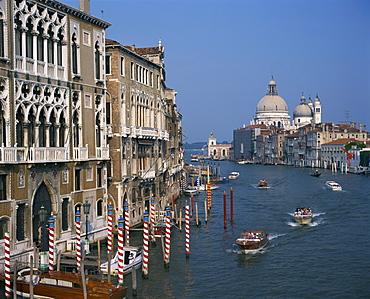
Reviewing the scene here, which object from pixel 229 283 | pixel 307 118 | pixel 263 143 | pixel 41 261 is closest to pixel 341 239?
pixel 229 283

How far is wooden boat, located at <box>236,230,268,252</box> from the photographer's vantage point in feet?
82.4

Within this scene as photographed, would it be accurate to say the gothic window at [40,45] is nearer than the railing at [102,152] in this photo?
Yes

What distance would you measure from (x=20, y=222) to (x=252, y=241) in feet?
33.7

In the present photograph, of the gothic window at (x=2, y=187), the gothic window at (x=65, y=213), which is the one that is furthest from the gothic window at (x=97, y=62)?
the gothic window at (x=2, y=187)

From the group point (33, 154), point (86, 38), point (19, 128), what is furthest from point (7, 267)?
point (86, 38)

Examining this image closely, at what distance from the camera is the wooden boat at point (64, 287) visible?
648 inches

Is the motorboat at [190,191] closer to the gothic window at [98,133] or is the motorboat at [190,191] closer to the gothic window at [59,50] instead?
Result: the gothic window at [98,133]

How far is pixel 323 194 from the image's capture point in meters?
52.7

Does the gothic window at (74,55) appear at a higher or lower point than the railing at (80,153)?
higher

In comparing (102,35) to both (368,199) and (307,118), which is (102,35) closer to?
(368,199)

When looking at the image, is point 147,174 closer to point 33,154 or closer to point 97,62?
point 97,62

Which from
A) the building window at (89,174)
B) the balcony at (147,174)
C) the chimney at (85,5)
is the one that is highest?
the chimney at (85,5)

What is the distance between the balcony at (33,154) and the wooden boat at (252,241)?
27.5 feet

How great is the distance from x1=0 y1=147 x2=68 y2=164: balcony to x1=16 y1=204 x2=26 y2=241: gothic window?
5.15ft
